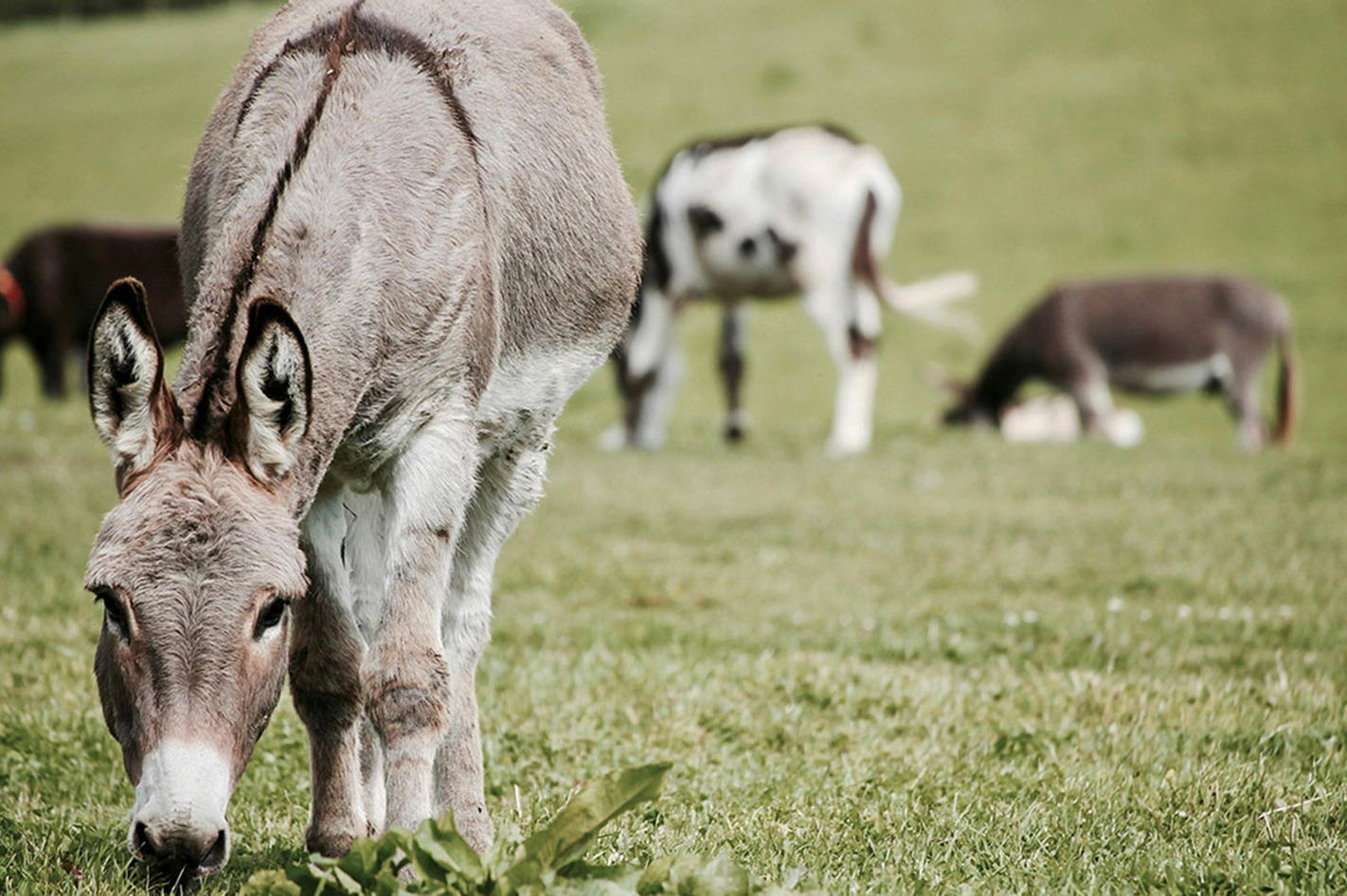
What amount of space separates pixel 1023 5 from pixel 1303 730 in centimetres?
3154

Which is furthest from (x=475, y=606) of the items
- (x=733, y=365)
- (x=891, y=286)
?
(x=733, y=365)

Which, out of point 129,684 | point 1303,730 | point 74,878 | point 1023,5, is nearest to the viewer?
point 129,684

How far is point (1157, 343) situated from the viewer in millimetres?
16281

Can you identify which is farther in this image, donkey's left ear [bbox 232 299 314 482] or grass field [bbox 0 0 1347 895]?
grass field [bbox 0 0 1347 895]

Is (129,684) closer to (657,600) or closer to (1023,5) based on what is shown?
(657,600)

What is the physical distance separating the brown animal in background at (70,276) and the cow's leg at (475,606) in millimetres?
12181

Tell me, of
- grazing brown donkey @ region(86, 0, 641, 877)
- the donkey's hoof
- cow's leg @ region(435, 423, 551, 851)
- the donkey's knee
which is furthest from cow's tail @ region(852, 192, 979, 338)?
the donkey's knee

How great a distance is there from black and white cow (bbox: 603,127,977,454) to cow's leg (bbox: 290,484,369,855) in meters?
8.91

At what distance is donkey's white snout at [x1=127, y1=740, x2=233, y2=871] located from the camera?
251 centimetres

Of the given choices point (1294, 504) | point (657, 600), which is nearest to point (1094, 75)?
point (1294, 504)

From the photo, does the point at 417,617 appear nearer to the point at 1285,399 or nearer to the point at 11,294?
the point at 11,294

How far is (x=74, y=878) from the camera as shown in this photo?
3.11 metres

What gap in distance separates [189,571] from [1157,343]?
1513 cm

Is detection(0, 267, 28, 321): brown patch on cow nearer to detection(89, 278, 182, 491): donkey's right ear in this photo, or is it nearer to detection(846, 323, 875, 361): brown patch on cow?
detection(846, 323, 875, 361): brown patch on cow
